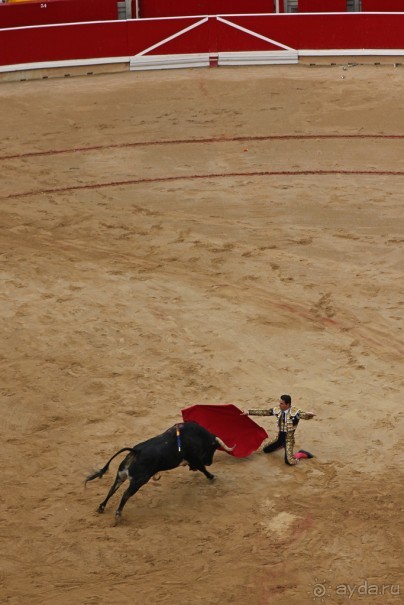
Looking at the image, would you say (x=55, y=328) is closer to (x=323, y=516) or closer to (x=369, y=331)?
(x=369, y=331)

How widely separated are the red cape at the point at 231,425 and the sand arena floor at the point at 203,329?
0.61 feet

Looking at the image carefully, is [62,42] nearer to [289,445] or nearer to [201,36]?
[201,36]

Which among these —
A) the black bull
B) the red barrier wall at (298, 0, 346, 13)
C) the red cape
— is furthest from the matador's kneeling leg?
the red barrier wall at (298, 0, 346, 13)

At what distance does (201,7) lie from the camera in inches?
993

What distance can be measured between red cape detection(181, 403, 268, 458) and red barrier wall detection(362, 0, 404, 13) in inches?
628

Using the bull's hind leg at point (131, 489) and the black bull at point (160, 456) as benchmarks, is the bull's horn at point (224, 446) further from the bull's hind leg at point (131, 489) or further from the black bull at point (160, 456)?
the bull's hind leg at point (131, 489)

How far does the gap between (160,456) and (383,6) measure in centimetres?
1720

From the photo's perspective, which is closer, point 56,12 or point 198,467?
point 198,467

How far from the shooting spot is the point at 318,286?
14.3 metres

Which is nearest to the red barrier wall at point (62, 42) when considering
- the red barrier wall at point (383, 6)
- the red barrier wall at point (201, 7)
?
the red barrier wall at point (201, 7)

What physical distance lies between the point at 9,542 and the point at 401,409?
4.24 m

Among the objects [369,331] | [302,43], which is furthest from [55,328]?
[302,43]

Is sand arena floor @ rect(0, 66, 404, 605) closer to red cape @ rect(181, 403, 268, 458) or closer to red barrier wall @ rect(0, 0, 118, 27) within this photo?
red cape @ rect(181, 403, 268, 458)

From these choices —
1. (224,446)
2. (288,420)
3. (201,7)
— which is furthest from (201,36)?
(224,446)
